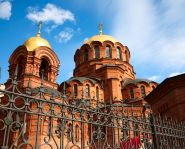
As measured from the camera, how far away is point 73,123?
143 inches

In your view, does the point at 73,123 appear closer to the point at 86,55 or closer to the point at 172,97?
the point at 172,97

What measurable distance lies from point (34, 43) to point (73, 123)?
19375 millimetres

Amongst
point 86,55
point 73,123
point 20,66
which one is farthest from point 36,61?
point 73,123

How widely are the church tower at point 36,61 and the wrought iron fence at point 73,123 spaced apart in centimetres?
1550

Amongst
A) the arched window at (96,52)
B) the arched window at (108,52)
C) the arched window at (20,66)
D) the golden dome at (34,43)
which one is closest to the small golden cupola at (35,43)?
the golden dome at (34,43)

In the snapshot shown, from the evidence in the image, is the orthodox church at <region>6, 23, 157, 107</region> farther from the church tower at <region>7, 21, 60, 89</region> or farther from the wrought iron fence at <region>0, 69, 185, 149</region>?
the wrought iron fence at <region>0, 69, 185, 149</region>

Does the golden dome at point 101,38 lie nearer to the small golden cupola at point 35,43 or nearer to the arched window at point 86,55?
the arched window at point 86,55

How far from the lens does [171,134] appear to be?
543 cm

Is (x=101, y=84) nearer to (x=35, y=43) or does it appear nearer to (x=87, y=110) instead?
(x=35, y=43)

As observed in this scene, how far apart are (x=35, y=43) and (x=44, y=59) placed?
1.86 meters

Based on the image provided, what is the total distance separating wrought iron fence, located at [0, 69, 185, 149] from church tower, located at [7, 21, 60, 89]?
50.9 ft

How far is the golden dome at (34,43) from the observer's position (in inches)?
838

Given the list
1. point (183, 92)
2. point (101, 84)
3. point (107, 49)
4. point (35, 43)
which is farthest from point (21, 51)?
point (183, 92)

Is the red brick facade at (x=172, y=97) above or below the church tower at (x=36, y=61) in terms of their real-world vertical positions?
below
